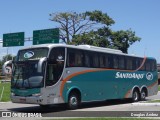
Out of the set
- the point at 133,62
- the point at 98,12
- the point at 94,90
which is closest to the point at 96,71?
the point at 94,90

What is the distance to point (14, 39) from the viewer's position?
144 ft

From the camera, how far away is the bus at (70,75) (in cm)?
1747

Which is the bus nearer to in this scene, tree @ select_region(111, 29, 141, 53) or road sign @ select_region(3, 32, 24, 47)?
road sign @ select_region(3, 32, 24, 47)

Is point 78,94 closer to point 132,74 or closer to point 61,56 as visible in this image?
point 61,56

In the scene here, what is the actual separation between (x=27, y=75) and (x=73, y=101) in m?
2.99

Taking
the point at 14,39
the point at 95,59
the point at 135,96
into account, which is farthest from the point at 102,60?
the point at 14,39

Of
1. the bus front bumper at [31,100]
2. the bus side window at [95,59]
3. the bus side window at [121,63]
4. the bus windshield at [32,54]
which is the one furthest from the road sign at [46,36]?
the bus front bumper at [31,100]

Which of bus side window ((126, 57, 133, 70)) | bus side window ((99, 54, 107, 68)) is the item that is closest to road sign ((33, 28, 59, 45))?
bus side window ((126, 57, 133, 70))

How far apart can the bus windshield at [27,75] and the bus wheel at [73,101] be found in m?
2.35

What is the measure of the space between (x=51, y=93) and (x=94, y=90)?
3.89 meters

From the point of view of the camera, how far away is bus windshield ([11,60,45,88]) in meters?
17.4

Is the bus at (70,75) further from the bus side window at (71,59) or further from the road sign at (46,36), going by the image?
the road sign at (46,36)

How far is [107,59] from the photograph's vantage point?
2227cm

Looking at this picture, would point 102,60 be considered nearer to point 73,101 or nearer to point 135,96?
point 73,101
